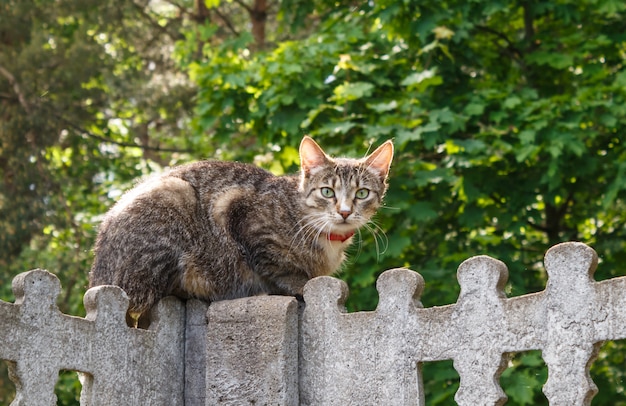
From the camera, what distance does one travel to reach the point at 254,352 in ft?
18.7

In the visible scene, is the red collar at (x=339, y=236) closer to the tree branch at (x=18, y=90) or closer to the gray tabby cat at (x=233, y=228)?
the gray tabby cat at (x=233, y=228)

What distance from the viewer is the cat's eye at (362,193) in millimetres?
6719

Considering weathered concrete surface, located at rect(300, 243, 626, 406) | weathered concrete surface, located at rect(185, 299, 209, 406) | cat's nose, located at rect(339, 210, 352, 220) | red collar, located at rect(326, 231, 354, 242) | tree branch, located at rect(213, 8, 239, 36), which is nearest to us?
weathered concrete surface, located at rect(300, 243, 626, 406)

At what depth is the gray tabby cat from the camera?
19.7ft

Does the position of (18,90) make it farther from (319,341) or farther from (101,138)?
(319,341)

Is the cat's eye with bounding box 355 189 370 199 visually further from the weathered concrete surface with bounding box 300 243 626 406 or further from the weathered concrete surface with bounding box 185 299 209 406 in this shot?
the weathered concrete surface with bounding box 185 299 209 406

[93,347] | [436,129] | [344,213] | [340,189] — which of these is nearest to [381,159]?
[340,189]

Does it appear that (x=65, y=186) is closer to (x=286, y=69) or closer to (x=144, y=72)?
(x=144, y=72)

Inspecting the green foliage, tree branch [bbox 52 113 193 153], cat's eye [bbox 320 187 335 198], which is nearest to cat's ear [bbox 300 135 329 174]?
cat's eye [bbox 320 187 335 198]

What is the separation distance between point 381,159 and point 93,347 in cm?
249

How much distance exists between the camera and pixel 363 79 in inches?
484

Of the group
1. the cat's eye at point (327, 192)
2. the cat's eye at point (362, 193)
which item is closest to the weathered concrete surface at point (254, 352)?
the cat's eye at point (327, 192)

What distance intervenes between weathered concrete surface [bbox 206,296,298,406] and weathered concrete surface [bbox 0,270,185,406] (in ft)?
0.82

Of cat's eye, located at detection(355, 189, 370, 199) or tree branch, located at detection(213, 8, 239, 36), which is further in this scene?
tree branch, located at detection(213, 8, 239, 36)
